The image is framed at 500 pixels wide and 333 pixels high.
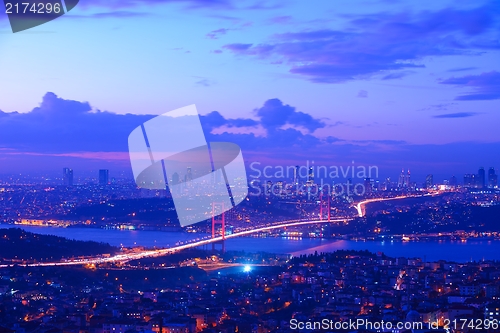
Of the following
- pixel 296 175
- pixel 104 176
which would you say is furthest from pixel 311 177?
pixel 104 176

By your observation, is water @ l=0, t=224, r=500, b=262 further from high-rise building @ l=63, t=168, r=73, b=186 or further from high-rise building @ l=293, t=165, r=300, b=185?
high-rise building @ l=63, t=168, r=73, b=186

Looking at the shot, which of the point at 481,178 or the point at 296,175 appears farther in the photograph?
the point at 481,178

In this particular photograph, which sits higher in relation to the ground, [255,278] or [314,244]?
[255,278]

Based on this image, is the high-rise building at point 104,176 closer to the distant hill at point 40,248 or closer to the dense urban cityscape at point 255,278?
the dense urban cityscape at point 255,278

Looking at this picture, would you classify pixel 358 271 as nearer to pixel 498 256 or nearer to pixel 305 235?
pixel 498 256

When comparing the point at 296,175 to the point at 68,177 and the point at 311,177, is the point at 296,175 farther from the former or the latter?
the point at 68,177

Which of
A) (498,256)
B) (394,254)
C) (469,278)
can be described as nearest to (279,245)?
(394,254)

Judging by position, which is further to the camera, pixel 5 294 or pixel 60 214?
pixel 60 214
